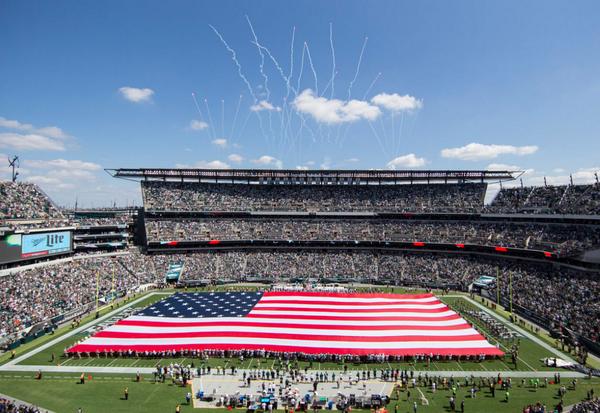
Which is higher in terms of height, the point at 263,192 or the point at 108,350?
the point at 263,192

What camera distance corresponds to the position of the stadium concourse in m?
40.2

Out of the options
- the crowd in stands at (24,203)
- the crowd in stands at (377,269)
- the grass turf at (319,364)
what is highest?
the crowd in stands at (24,203)

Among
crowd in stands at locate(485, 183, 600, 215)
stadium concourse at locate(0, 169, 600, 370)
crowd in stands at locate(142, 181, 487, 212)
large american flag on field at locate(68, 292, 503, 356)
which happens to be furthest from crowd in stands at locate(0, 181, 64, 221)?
crowd in stands at locate(485, 183, 600, 215)

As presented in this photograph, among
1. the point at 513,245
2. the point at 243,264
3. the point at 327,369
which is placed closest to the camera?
the point at 327,369

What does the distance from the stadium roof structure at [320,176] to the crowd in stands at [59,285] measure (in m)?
17.7

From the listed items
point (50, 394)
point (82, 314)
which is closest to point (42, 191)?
point (82, 314)

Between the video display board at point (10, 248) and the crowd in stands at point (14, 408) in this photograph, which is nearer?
the crowd in stands at point (14, 408)

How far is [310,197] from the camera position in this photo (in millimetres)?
72125

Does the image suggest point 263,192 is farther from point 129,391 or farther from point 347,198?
point 129,391

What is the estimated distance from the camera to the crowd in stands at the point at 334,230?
59.1 metres

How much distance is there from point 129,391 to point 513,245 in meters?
49.1

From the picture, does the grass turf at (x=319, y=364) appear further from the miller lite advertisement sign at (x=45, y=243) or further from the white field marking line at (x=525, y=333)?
the miller lite advertisement sign at (x=45, y=243)

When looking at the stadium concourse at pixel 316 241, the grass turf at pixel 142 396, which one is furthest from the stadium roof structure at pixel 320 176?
the grass turf at pixel 142 396

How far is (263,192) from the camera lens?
240 feet
